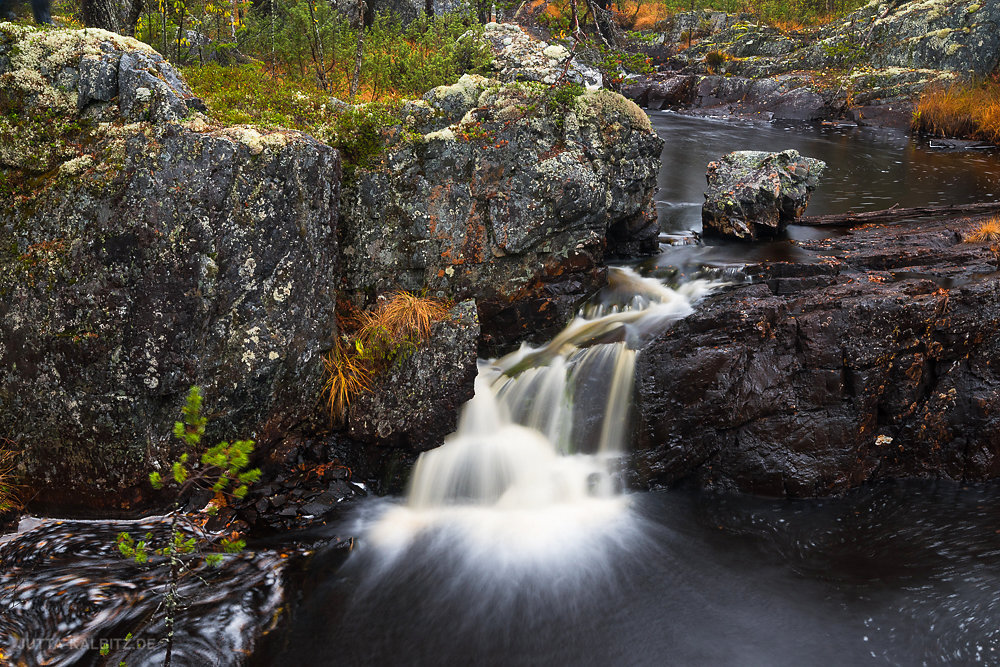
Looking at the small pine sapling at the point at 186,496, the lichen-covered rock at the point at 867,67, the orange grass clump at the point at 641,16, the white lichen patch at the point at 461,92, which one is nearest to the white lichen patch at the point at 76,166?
the small pine sapling at the point at 186,496

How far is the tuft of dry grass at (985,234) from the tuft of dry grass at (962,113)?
483 inches

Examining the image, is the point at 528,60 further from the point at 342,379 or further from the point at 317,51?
the point at 342,379

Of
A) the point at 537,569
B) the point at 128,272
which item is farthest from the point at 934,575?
the point at 128,272

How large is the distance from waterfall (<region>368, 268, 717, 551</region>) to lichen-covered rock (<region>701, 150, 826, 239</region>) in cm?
395

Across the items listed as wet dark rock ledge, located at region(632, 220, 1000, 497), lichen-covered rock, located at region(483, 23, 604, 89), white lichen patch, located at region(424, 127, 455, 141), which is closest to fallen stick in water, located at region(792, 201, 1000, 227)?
wet dark rock ledge, located at region(632, 220, 1000, 497)

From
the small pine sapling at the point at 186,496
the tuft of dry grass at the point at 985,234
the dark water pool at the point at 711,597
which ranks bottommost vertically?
the dark water pool at the point at 711,597

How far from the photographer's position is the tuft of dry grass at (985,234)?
9406 mm

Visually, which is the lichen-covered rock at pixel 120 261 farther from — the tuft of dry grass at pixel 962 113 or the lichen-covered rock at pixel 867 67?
the tuft of dry grass at pixel 962 113

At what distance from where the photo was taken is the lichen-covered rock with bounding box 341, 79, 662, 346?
24.6ft

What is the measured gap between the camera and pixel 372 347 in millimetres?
7176

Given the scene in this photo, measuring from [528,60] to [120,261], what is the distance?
6382 millimetres

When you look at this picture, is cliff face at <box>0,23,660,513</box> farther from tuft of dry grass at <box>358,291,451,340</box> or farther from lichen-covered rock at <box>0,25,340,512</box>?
tuft of dry grass at <box>358,291,451,340</box>

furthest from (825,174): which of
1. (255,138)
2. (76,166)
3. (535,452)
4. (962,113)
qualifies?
(76,166)

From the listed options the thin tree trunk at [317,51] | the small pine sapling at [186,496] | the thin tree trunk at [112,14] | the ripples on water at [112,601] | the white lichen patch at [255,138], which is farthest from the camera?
the thin tree trunk at [317,51]
